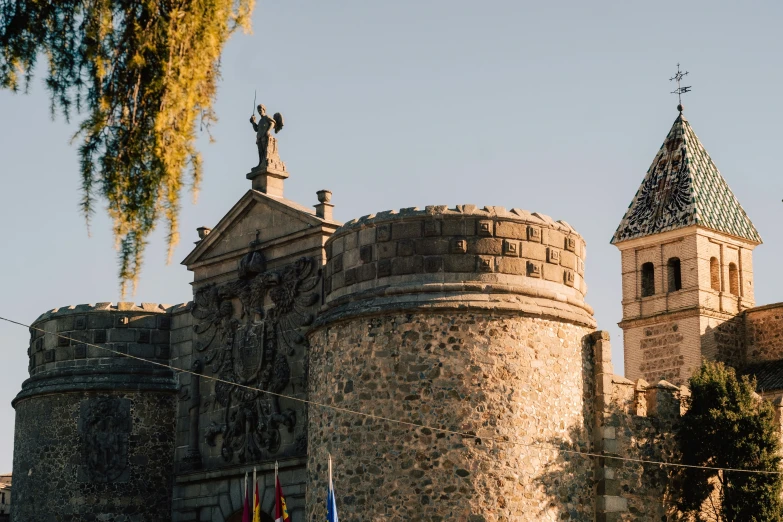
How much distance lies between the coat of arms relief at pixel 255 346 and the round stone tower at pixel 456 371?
2.98 meters

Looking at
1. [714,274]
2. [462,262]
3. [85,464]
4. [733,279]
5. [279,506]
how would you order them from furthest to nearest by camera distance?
[733,279], [714,274], [85,464], [279,506], [462,262]

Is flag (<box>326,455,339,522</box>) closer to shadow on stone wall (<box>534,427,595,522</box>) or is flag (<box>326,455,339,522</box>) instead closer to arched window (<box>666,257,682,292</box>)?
shadow on stone wall (<box>534,427,595,522</box>)

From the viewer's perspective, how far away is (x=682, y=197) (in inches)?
1809

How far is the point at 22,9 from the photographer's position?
11.3 m

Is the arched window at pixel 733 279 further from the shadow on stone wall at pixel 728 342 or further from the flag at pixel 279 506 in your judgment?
the flag at pixel 279 506

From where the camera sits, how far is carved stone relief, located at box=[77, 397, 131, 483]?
2716 centimetres

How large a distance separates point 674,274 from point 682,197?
2.58m

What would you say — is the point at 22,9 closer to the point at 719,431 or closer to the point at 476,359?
the point at 476,359

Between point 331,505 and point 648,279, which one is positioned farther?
point 648,279

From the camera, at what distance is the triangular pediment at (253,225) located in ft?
82.1

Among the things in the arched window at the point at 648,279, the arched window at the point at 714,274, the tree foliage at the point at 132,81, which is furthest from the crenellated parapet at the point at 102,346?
the arched window at the point at 714,274

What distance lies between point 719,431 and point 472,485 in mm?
5654

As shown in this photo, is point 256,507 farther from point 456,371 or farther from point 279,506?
point 456,371

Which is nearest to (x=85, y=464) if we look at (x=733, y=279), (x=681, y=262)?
(x=681, y=262)
